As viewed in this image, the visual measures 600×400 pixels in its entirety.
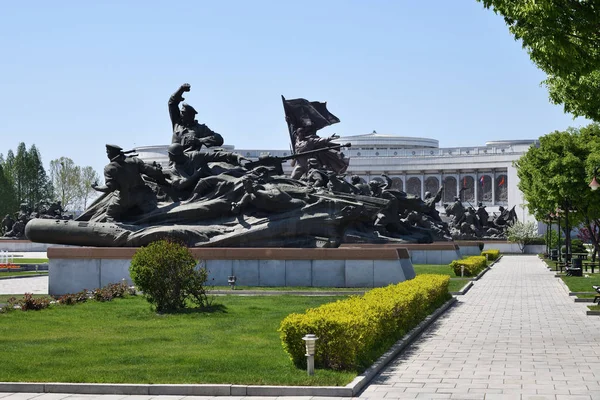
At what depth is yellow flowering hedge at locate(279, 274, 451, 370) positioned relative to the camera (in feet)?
33.8

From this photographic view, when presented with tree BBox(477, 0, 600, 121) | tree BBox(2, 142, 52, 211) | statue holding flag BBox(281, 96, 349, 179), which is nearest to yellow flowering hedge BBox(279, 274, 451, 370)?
tree BBox(477, 0, 600, 121)

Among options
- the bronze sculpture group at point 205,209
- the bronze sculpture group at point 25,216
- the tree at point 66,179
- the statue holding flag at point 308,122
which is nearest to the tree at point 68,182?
the tree at point 66,179

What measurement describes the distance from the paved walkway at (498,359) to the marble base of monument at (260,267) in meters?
2.37

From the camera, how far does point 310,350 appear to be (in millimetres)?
9992

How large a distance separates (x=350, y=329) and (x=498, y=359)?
8.10 feet

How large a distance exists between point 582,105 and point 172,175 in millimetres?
10677

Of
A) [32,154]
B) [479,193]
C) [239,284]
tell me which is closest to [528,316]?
[239,284]

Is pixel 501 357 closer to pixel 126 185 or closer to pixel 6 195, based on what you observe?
pixel 126 185

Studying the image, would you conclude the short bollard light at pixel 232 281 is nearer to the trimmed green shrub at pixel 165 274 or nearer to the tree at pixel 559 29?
the trimmed green shrub at pixel 165 274

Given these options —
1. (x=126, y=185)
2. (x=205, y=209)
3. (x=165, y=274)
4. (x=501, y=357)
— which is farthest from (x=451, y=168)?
(x=501, y=357)

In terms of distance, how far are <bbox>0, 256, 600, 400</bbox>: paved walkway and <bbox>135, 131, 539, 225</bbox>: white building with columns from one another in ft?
287

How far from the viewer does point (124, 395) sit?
30.6 feet

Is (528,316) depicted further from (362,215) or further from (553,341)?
(362,215)

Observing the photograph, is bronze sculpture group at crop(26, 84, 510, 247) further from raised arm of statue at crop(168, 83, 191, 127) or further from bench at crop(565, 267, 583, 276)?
bench at crop(565, 267, 583, 276)
